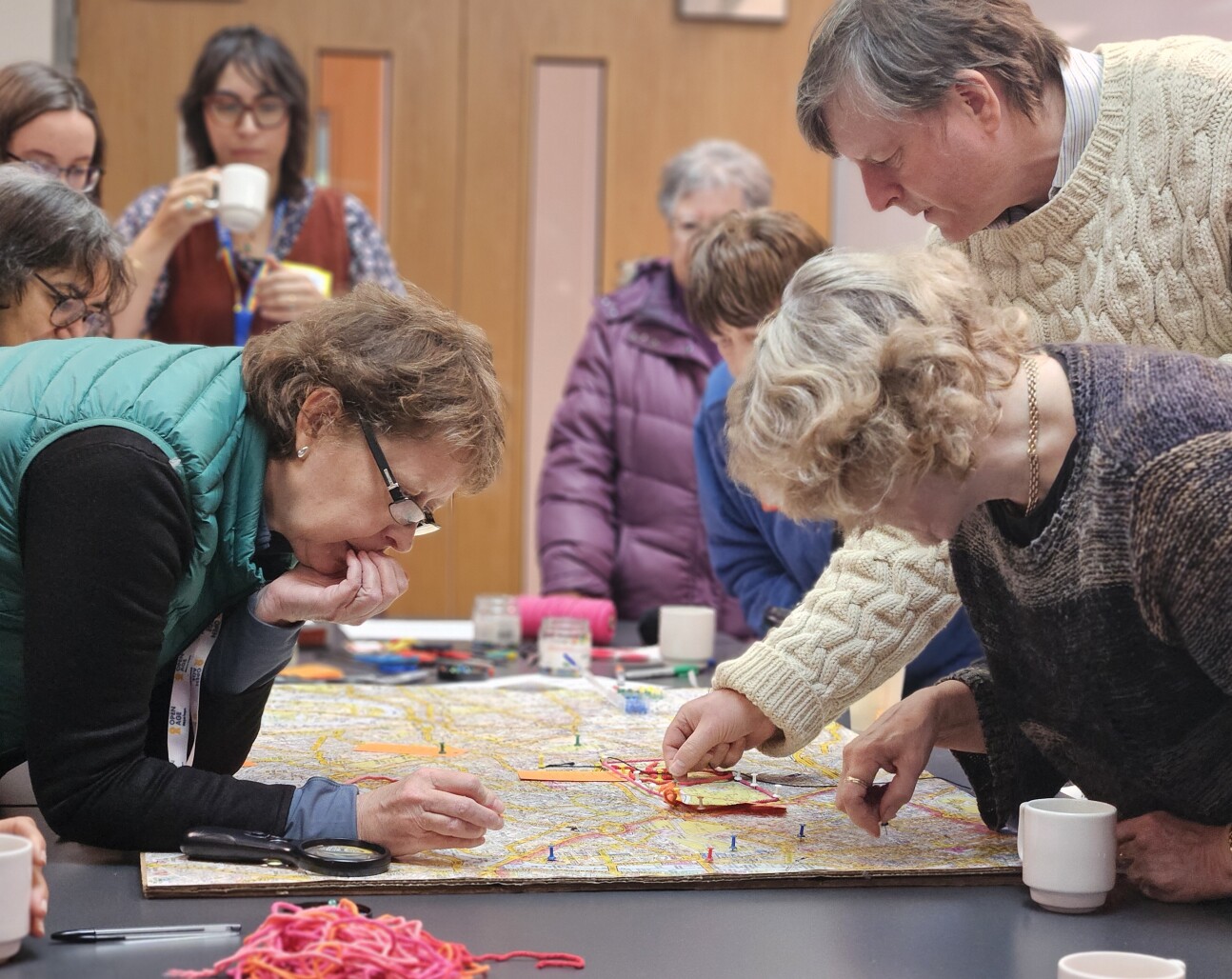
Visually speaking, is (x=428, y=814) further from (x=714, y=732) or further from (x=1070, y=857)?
(x=1070, y=857)

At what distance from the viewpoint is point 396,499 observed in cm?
162

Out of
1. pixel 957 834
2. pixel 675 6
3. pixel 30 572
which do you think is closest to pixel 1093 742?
pixel 957 834

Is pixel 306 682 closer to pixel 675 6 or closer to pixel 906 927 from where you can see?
pixel 906 927

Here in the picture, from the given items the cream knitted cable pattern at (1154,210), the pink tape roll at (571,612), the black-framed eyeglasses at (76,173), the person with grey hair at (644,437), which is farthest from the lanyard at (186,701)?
the person with grey hair at (644,437)

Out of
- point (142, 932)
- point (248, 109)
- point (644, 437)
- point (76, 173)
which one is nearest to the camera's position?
point (142, 932)

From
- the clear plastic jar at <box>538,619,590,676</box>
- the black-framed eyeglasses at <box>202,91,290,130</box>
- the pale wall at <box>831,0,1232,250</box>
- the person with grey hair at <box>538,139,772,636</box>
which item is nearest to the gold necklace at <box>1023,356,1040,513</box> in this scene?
the pale wall at <box>831,0,1232,250</box>

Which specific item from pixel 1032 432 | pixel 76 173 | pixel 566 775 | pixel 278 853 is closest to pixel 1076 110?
pixel 1032 432

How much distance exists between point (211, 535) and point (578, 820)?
19.5 inches

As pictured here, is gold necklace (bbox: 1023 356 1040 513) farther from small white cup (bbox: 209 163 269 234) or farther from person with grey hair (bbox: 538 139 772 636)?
small white cup (bbox: 209 163 269 234)

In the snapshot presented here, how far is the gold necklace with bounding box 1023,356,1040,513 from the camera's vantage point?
1334 millimetres

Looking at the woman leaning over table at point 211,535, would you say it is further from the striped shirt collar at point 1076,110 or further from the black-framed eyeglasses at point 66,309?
the striped shirt collar at point 1076,110

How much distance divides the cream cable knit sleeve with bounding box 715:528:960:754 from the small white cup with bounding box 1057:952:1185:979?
2.13 feet

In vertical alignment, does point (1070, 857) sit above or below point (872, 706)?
above

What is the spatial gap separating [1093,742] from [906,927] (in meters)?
0.30
